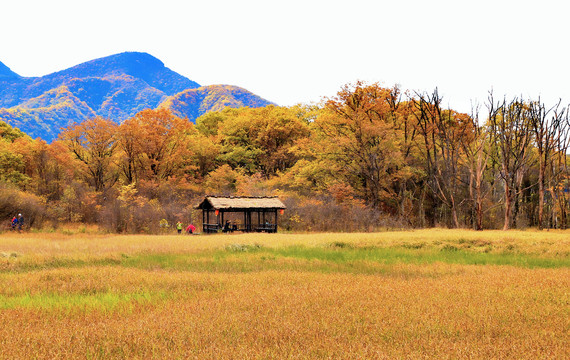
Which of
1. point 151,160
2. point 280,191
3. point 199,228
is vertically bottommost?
point 199,228

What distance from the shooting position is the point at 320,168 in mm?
44531

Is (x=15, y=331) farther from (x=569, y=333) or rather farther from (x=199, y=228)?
(x=199, y=228)

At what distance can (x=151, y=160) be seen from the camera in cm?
5106

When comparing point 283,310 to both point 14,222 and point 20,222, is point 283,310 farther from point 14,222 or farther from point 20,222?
point 20,222

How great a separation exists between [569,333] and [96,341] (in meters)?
6.77

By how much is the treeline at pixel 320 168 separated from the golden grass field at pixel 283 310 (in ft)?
80.0

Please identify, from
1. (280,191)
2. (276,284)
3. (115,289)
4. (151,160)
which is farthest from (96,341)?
(151,160)

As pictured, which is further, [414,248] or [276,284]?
[414,248]

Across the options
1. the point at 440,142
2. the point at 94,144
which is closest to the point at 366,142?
the point at 440,142

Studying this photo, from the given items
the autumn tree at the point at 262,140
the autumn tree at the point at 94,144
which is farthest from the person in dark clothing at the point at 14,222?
the autumn tree at the point at 262,140

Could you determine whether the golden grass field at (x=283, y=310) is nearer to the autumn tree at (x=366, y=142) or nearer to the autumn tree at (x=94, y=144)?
the autumn tree at (x=366, y=142)

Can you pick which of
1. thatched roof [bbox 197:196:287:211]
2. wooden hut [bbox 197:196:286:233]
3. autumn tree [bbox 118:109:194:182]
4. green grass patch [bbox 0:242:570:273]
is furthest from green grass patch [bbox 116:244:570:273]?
autumn tree [bbox 118:109:194:182]

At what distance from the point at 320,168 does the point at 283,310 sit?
37109mm

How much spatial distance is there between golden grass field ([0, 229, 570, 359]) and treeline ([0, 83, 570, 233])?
24.4 meters
